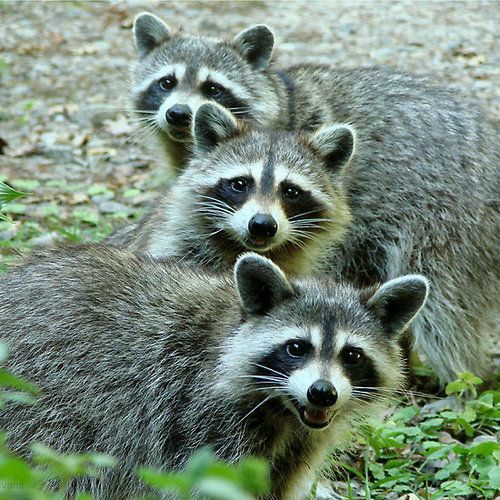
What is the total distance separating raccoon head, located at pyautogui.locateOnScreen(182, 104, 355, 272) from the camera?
4.95 metres

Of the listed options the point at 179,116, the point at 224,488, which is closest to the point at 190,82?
the point at 179,116

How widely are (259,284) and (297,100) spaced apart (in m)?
2.81

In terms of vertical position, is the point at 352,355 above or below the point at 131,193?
above

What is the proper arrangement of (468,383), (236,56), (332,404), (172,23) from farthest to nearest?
1. (172,23)
2. (236,56)
3. (468,383)
4. (332,404)

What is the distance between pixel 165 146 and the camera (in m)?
6.33

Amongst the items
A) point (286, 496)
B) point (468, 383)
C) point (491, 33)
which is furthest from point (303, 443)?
point (491, 33)

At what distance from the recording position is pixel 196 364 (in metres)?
3.86

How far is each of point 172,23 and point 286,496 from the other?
27.4 ft

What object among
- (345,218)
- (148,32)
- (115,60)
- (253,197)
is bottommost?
(115,60)

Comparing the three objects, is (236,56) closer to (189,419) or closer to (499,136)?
(499,136)

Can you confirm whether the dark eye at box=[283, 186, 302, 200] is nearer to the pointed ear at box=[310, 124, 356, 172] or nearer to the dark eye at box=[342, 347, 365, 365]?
the pointed ear at box=[310, 124, 356, 172]

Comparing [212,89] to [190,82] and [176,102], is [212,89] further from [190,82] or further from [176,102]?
[176,102]

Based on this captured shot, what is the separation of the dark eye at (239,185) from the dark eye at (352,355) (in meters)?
1.63

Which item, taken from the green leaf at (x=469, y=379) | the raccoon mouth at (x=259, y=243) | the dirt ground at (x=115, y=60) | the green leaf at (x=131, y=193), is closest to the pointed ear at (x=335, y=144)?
the raccoon mouth at (x=259, y=243)
